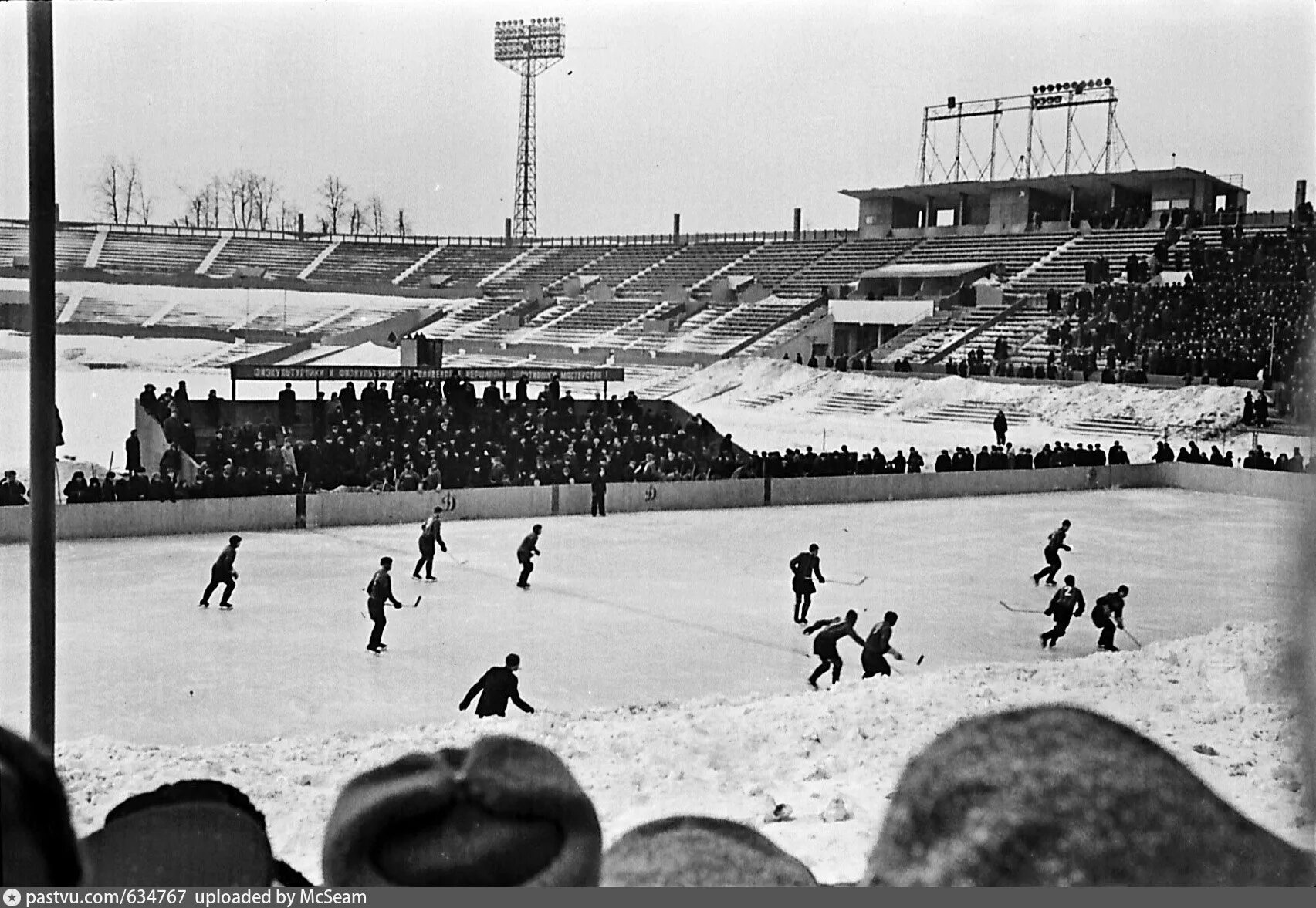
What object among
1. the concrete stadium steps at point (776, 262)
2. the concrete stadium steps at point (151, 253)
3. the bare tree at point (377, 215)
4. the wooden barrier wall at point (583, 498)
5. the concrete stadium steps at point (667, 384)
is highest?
the concrete stadium steps at point (776, 262)

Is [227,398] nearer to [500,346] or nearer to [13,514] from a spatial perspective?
[500,346]

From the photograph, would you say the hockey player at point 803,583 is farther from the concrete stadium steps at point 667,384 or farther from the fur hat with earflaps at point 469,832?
the fur hat with earflaps at point 469,832

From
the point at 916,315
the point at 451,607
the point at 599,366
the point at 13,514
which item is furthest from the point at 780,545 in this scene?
the point at 13,514

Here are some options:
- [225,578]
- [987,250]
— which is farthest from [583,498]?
[987,250]

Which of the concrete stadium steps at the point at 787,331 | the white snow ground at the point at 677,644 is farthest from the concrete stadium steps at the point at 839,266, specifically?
the white snow ground at the point at 677,644

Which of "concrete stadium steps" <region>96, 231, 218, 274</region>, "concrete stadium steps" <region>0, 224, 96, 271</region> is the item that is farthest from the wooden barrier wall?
"concrete stadium steps" <region>0, 224, 96, 271</region>

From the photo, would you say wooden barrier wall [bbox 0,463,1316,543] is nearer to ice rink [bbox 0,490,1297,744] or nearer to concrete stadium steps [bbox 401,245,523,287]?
ice rink [bbox 0,490,1297,744]
